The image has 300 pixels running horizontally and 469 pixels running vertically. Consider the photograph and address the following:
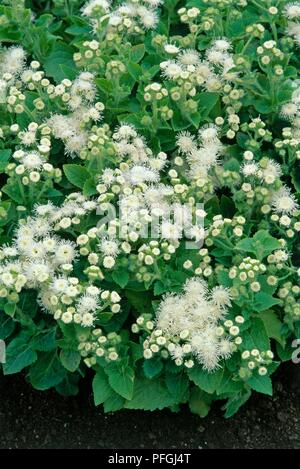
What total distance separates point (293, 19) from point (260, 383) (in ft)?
7.10

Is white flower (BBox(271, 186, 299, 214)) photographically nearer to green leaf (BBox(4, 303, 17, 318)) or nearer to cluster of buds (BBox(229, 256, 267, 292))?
cluster of buds (BBox(229, 256, 267, 292))

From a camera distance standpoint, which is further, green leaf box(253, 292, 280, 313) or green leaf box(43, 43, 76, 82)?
green leaf box(43, 43, 76, 82)

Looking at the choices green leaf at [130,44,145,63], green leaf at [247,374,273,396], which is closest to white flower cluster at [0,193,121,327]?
green leaf at [247,374,273,396]

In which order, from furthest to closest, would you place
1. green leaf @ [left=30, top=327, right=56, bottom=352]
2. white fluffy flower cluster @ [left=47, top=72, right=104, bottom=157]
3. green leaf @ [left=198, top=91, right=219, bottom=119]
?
green leaf @ [left=198, top=91, right=219, bottom=119]
white fluffy flower cluster @ [left=47, top=72, right=104, bottom=157]
green leaf @ [left=30, top=327, right=56, bottom=352]

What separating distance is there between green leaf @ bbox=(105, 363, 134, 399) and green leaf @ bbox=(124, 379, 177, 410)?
121mm

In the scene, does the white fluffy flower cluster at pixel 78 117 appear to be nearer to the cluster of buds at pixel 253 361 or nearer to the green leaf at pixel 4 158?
the green leaf at pixel 4 158

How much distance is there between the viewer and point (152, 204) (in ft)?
12.9

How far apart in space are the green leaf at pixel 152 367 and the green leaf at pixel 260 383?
1.39ft

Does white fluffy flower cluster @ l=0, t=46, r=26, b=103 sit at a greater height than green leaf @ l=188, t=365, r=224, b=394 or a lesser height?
greater

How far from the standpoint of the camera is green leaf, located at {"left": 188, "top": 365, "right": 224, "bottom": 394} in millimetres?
3799

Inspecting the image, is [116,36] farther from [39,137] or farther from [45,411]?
[45,411]

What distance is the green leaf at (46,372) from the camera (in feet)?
13.5

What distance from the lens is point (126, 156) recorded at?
13.7 ft

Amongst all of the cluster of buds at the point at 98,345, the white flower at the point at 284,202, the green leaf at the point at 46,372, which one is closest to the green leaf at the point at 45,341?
the green leaf at the point at 46,372
